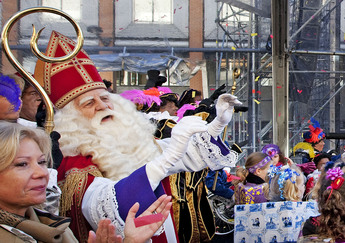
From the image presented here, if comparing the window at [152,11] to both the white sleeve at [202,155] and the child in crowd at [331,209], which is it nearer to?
the white sleeve at [202,155]

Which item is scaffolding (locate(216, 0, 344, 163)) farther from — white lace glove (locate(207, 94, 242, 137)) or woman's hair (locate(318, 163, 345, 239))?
woman's hair (locate(318, 163, 345, 239))

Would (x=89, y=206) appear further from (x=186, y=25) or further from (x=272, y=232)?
(x=186, y=25)

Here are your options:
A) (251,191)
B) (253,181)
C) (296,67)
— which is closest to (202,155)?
(251,191)

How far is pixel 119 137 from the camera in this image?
2588mm

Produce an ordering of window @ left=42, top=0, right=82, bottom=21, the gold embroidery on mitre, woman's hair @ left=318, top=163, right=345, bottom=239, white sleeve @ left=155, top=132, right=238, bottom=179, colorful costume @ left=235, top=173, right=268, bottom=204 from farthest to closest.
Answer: window @ left=42, top=0, right=82, bottom=21 < colorful costume @ left=235, top=173, right=268, bottom=204 < white sleeve @ left=155, top=132, right=238, bottom=179 < the gold embroidery on mitre < woman's hair @ left=318, top=163, right=345, bottom=239

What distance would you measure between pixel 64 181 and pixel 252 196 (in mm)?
2395

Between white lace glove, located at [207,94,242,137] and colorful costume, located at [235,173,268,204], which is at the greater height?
white lace glove, located at [207,94,242,137]

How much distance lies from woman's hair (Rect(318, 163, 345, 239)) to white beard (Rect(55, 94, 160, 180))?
881mm

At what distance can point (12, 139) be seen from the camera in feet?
5.58

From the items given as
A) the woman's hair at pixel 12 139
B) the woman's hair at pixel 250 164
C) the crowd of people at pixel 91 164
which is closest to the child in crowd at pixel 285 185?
the woman's hair at pixel 250 164

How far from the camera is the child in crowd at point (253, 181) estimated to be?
4.43 metres

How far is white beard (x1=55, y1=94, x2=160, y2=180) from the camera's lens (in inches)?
96.9

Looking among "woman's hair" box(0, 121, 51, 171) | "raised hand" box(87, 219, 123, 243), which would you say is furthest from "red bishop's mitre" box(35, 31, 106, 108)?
"raised hand" box(87, 219, 123, 243)

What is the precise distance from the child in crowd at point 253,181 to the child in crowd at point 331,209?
1.75 metres
